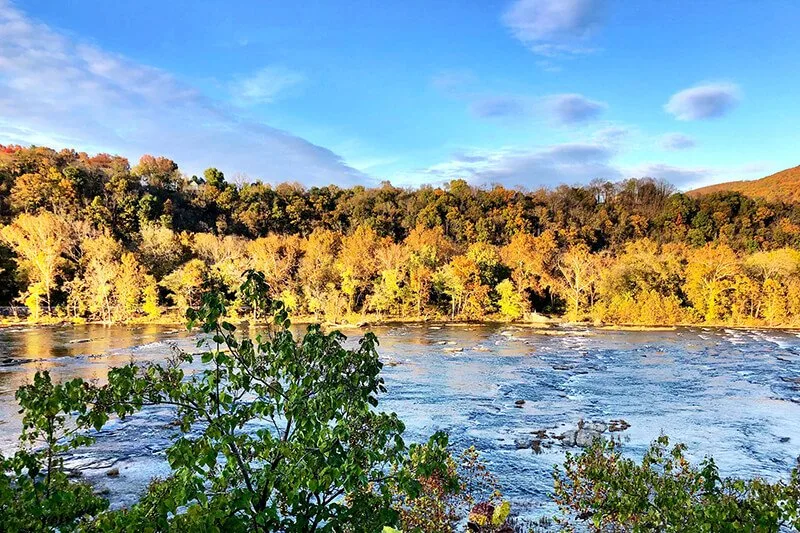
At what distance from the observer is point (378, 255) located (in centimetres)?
4766

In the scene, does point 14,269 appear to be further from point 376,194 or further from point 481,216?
point 481,216

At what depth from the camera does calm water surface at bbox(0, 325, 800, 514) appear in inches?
451

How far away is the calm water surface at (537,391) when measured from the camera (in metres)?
11.4

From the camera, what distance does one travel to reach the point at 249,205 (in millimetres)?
69188

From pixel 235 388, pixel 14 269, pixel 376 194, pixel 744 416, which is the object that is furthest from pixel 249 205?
pixel 235 388

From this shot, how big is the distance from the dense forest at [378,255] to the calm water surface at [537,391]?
318 inches

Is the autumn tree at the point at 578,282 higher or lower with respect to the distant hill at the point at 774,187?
lower

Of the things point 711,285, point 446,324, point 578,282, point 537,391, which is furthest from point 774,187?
point 537,391

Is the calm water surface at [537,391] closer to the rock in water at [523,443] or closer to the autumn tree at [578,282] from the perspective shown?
the rock in water at [523,443]

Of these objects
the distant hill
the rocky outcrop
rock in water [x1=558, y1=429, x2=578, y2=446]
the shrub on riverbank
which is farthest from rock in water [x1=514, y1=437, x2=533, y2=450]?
the distant hill

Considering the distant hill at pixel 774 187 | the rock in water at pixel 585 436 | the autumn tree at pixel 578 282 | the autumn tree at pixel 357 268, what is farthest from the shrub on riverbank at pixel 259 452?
the distant hill at pixel 774 187

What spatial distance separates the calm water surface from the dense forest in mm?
8077

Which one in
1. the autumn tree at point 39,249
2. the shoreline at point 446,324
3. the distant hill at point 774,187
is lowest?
the shoreline at point 446,324

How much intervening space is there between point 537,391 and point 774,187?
92158 mm
